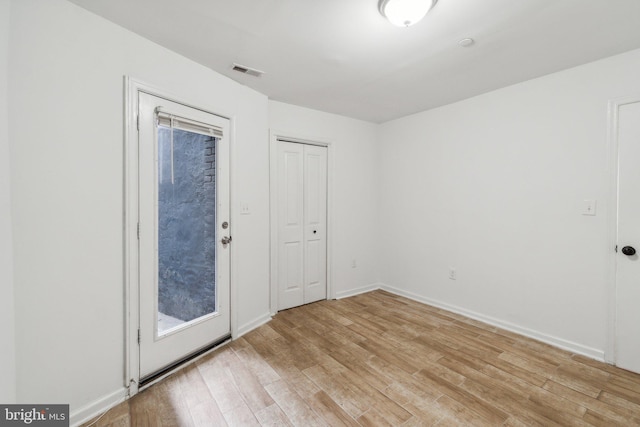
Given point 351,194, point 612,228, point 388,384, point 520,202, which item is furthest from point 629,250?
point 351,194

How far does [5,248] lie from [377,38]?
8.02 feet

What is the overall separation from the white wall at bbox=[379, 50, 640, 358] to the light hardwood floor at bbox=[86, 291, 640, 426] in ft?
1.33

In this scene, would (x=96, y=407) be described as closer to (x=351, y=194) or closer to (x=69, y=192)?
(x=69, y=192)

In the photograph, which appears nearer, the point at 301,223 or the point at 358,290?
the point at 301,223

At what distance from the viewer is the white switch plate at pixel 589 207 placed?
2.30m

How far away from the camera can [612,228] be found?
87.3 inches

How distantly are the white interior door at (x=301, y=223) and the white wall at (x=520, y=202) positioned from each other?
46.2 inches

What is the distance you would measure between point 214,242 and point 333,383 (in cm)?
152

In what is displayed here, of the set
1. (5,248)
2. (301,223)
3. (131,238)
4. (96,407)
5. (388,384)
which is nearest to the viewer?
(5,248)

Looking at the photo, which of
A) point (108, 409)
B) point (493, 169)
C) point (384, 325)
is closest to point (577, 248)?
point (493, 169)

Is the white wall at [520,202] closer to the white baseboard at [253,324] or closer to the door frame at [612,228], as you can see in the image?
the door frame at [612,228]

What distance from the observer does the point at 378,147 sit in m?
4.17

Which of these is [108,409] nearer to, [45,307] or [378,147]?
[45,307]

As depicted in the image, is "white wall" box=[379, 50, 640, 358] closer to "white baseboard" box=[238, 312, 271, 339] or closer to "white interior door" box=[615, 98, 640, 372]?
"white interior door" box=[615, 98, 640, 372]
